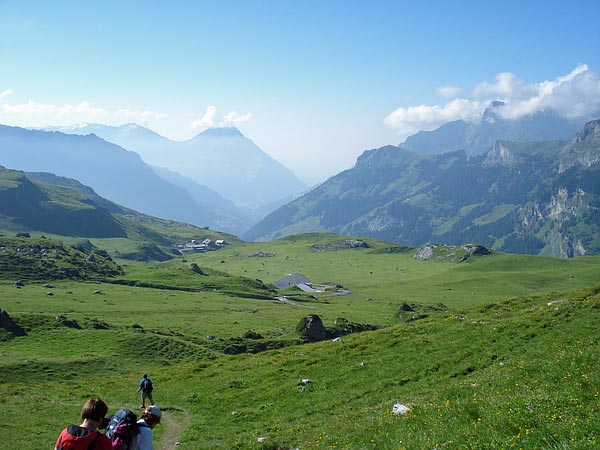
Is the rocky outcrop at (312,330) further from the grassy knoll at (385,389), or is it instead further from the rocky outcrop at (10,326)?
the rocky outcrop at (10,326)

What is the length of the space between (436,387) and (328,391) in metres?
7.45

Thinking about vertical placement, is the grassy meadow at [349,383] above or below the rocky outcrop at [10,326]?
above

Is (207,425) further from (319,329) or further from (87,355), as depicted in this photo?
(319,329)

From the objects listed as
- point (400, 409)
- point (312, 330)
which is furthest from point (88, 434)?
point (312, 330)

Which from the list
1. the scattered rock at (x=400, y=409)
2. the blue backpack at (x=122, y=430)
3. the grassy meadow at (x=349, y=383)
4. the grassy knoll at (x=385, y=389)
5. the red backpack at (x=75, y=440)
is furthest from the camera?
the scattered rock at (x=400, y=409)

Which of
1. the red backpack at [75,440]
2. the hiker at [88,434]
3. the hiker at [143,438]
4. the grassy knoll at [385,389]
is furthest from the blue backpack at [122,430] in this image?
the grassy knoll at [385,389]

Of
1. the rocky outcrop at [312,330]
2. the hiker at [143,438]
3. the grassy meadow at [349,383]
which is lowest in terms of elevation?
the rocky outcrop at [312,330]

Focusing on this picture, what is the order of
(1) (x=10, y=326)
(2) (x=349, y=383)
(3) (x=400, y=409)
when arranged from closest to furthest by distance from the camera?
(3) (x=400, y=409)
(2) (x=349, y=383)
(1) (x=10, y=326)

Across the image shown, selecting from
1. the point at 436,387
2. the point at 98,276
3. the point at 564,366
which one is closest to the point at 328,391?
the point at 436,387

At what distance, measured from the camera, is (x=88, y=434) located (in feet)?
35.9

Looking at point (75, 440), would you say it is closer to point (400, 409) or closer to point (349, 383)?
point (400, 409)

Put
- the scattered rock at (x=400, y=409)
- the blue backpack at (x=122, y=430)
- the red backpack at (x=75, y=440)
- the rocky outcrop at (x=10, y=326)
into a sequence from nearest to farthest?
the red backpack at (x=75, y=440) < the blue backpack at (x=122, y=430) < the scattered rock at (x=400, y=409) < the rocky outcrop at (x=10, y=326)

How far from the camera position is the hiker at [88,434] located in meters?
10.9

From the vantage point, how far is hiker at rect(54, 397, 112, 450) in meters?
10.9
